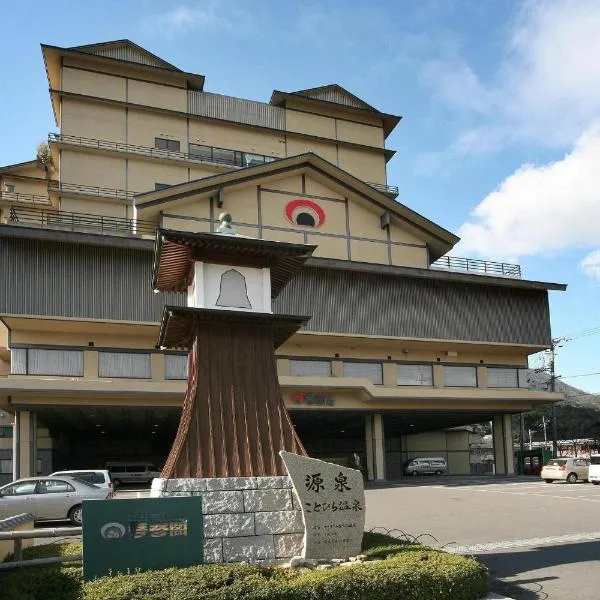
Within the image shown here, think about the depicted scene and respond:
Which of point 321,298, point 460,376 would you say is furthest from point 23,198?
point 460,376

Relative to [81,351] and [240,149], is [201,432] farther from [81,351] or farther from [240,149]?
[240,149]

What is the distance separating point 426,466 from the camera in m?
45.9

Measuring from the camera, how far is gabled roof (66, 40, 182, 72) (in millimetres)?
39406

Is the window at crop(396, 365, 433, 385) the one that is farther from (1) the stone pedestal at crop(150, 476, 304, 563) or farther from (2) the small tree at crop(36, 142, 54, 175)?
(2) the small tree at crop(36, 142, 54, 175)

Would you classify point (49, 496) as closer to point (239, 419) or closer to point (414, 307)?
point (239, 419)

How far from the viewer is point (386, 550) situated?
35.5 ft

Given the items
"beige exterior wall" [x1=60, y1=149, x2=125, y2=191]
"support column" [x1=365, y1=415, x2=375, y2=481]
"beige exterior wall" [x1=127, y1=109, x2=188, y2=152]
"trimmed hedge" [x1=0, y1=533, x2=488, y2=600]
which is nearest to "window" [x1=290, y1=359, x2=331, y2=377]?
"support column" [x1=365, y1=415, x2=375, y2=481]

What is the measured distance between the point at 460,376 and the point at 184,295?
16.0m

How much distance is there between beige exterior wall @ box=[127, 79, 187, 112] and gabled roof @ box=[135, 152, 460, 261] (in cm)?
1013

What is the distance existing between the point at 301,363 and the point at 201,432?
71.1 ft

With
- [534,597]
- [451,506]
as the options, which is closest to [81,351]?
[451,506]

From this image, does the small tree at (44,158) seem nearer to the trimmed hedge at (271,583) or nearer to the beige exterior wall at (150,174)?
the beige exterior wall at (150,174)

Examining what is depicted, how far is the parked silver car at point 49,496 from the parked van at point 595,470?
2471 centimetres

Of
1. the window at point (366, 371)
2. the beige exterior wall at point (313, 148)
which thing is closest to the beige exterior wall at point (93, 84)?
the beige exterior wall at point (313, 148)
